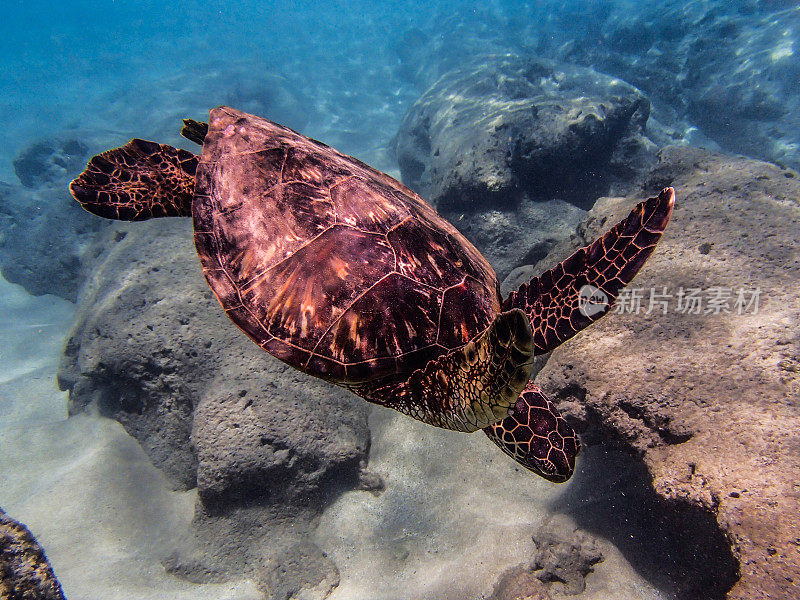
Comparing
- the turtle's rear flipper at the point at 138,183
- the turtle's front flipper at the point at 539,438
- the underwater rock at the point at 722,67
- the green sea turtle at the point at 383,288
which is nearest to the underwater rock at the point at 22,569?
the green sea turtle at the point at 383,288

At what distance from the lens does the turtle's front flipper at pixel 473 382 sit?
1.58m

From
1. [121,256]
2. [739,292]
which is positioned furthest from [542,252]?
[121,256]

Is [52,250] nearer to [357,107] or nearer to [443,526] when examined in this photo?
[443,526]

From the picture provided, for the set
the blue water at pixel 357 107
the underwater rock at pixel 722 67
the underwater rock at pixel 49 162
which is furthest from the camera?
the underwater rock at pixel 49 162

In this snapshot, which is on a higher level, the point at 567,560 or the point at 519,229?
the point at 519,229

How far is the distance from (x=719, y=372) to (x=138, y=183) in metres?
6.04

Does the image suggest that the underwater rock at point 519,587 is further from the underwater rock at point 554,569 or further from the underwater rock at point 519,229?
the underwater rock at point 519,229

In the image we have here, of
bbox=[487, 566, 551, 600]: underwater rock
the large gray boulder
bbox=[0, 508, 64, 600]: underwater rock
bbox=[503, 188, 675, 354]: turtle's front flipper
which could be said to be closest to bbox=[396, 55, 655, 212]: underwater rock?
the large gray boulder

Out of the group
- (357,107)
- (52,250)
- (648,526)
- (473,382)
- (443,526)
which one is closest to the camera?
(473,382)

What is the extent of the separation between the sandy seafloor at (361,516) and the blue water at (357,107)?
24 millimetres

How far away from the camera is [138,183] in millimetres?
3793

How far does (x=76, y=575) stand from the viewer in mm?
3889

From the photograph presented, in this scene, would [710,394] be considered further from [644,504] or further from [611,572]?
[611,572]

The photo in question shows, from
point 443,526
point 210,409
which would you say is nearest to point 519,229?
point 443,526
